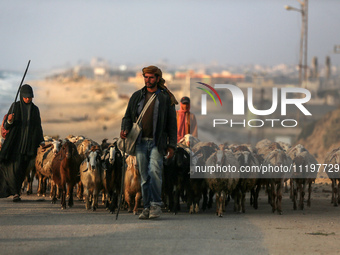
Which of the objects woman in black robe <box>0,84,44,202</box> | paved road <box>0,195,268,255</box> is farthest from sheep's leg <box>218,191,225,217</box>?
woman in black robe <box>0,84,44,202</box>

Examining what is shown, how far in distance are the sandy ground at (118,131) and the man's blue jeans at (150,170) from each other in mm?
1945

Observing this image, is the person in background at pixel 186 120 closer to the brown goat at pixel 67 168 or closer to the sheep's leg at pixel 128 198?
the brown goat at pixel 67 168

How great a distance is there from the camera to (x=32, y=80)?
370 ft

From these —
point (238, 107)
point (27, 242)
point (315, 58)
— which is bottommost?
point (27, 242)

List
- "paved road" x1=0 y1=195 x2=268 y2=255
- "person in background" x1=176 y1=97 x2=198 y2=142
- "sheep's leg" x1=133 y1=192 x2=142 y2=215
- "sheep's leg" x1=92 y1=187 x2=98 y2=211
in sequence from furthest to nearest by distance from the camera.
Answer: "person in background" x1=176 y1=97 x2=198 y2=142 < "sheep's leg" x1=92 y1=187 x2=98 y2=211 < "sheep's leg" x1=133 y1=192 x2=142 y2=215 < "paved road" x1=0 y1=195 x2=268 y2=255

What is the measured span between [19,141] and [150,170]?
4.13 meters

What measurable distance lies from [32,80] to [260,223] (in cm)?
10112

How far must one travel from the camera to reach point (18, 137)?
17094mm

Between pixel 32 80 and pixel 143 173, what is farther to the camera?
pixel 32 80

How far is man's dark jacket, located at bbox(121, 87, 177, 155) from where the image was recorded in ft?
46.6

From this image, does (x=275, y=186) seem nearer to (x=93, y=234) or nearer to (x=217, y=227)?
(x=217, y=227)

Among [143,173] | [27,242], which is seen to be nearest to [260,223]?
[143,173]

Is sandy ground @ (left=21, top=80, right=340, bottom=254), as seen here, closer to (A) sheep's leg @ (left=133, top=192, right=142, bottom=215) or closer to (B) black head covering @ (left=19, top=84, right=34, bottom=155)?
(A) sheep's leg @ (left=133, top=192, right=142, bottom=215)

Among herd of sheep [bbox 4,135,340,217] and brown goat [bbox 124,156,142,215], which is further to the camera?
herd of sheep [bbox 4,135,340,217]
